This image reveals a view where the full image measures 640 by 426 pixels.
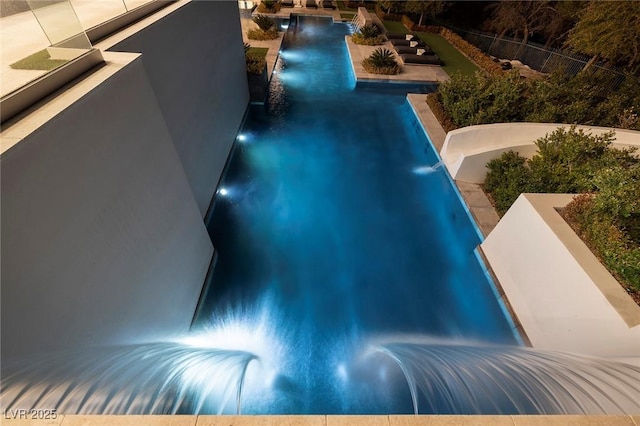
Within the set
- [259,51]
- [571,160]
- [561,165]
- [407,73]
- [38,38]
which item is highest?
[38,38]

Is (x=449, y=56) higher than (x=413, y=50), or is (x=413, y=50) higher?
(x=413, y=50)

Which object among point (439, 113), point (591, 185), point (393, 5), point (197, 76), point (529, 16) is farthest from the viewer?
point (393, 5)

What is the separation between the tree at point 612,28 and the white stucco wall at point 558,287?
33.0 feet

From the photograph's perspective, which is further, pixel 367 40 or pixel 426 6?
pixel 426 6

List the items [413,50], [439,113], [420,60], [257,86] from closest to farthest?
1. [439,113]
2. [257,86]
3. [420,60]
4. [413,50]

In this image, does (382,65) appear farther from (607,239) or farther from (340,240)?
(607,239)

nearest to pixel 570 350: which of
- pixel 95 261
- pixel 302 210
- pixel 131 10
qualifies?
pixel 302 210

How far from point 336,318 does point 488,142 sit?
22.5ft

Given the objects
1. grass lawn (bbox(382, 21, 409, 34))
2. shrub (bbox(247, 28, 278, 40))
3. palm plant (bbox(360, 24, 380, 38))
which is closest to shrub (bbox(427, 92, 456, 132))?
palm plant (bbox(360, 24, 380, 38))

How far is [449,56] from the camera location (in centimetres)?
1733

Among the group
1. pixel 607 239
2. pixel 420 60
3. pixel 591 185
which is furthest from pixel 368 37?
pixel 607 239

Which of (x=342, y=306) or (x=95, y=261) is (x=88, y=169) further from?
(x=342, y=306)

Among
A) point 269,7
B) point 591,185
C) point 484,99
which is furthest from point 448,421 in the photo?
point 269,7

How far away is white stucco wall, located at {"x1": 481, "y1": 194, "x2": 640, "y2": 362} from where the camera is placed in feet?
13.3
